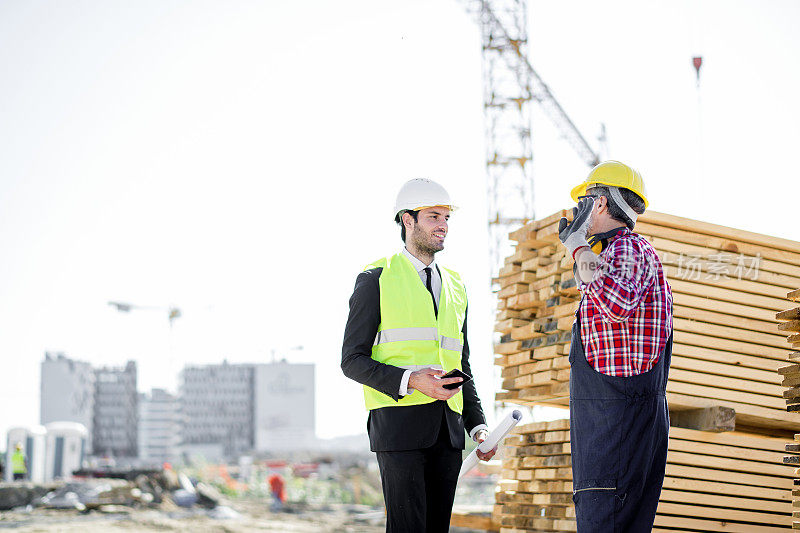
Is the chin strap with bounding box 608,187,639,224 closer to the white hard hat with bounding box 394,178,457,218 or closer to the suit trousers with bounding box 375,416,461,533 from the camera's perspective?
the white hard hat with bounding box 394,178,457,218

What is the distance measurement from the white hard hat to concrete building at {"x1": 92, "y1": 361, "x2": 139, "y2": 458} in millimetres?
86147

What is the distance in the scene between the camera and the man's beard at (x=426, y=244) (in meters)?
3.79

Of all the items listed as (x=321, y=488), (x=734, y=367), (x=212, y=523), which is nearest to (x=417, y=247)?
(x=734, y=367)

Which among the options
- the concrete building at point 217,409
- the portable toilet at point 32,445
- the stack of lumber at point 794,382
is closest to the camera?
the stack of lumber at point 794,382

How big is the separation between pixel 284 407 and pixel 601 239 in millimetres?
88339

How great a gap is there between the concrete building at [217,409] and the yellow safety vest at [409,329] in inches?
3473

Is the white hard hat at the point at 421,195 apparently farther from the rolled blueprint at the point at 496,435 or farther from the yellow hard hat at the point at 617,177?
the rolled blueprint at the point at 496,435

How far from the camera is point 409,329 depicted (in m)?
3.61

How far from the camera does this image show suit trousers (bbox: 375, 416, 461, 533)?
11.3ft

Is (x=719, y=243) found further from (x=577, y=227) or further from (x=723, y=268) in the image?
(x=577, y=227)

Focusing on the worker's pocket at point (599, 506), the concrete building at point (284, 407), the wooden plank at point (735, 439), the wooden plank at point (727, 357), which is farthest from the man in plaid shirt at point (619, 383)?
the concrete building at point (284, 407)

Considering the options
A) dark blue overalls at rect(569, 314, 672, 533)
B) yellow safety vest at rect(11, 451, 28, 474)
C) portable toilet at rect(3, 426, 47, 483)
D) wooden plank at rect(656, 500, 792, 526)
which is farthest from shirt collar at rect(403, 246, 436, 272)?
portable toilet at rect(3, 426, 47, 483)

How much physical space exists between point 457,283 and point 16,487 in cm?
2049

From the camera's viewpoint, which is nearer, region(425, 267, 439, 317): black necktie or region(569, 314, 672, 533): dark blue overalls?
region(569, 314, 672, 533): dark blue overalls
